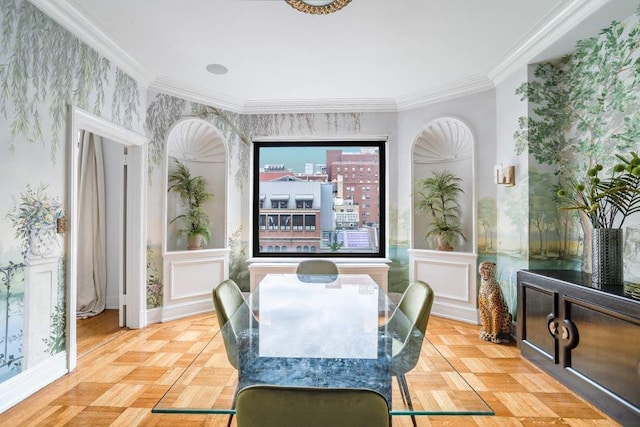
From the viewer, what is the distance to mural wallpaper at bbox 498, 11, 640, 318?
8.71ft

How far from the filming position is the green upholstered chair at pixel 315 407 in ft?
2.56

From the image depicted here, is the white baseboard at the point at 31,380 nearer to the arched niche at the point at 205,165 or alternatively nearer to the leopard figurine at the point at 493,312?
the arched niche at the point at 205,165

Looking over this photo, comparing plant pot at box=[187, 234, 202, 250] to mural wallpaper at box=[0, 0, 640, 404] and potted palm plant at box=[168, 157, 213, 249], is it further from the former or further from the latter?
mural wallpaper at box=[0, 0, 640, 404]

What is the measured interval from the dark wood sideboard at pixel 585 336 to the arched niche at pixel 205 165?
3482 mm

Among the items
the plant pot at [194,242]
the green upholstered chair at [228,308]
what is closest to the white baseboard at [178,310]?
the plant pot at [194,242]

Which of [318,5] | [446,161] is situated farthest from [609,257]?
[318,5]

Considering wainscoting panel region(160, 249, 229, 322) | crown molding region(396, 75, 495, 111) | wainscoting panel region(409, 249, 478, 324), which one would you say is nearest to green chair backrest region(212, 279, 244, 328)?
wainscoting panel region(160, 249, 229, 322)

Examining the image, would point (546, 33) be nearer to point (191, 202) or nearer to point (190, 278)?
point (191, 202)

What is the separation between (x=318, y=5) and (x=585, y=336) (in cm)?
293

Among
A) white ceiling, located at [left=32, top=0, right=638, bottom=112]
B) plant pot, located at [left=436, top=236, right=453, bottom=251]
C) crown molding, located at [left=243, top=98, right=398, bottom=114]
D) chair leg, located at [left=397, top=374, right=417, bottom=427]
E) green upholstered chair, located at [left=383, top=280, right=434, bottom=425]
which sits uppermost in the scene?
white ceiling, located at [left=32, top=0, right=638, bottom=112]

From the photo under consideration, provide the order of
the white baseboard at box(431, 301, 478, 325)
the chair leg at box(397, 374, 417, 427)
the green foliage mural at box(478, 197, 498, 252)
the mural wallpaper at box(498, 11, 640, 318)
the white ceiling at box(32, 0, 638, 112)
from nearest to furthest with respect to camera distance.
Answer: the chair leg at box(397, 374, 417, 427)
the white ceiling at box(32, 0, 638, 112)
the mural wallpaper at box(498, 11, 640, 318)
the green foliage mural at box(478, 197, 498, 252)
the white baseboard at box(431, 301, 478, 325)

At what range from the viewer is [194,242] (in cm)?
414

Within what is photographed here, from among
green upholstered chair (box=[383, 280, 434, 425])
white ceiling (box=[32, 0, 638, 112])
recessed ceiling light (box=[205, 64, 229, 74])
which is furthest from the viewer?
recessed ceiling light (box=[205, 64, 229, 74])

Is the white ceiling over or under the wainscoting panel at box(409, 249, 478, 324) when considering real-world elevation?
over
